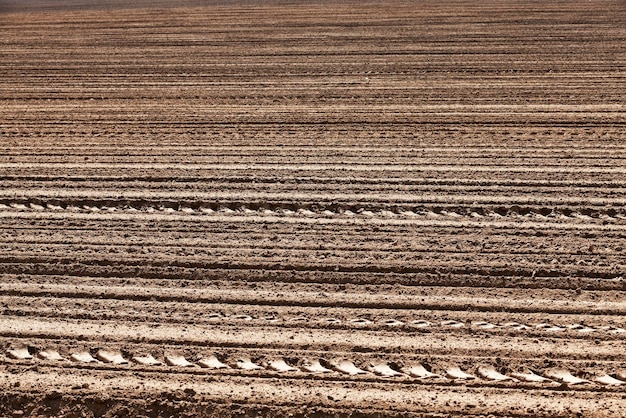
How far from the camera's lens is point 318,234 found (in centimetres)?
489

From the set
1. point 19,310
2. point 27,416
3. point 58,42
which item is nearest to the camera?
point 27,416

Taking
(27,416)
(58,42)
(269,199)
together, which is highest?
(58,42)

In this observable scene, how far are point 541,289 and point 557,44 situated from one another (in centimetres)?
588

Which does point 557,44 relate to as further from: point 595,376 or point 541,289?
point 595,376

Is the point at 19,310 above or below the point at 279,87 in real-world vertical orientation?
below

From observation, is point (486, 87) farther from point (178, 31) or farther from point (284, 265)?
point (178, 31)

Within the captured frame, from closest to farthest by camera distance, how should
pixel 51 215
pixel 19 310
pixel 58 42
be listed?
pixel 19 310 < pixel 51 215 < pixel 58 42

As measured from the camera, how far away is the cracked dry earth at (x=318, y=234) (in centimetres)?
369

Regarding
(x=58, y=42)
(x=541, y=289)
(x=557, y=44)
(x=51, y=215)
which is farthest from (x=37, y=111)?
(x=557, y=44)

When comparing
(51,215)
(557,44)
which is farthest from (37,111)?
(557,44)

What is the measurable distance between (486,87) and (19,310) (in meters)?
5.72

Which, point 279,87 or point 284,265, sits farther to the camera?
point 279,87

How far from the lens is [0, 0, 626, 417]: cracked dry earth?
12.1ft

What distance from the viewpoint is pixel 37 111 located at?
736cm
